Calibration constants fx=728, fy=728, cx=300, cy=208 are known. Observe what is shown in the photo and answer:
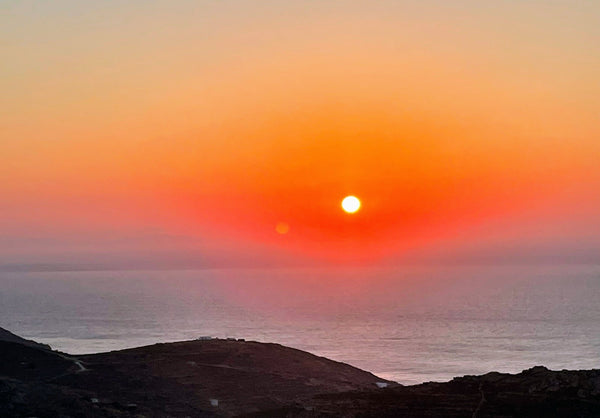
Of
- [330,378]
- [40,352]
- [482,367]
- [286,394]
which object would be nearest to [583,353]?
[482,367]

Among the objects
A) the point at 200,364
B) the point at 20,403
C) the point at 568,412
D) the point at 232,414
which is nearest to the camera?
the point at 568,412

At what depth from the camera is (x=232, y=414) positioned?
6719 cm

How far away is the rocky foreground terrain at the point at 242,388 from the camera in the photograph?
5309 cm

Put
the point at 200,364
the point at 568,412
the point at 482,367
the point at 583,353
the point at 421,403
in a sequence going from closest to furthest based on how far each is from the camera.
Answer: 1. the point at 568,412
2. the point at 421,403
3. the point at 200,364
4. the point at 482,367
5. the point at 583,353

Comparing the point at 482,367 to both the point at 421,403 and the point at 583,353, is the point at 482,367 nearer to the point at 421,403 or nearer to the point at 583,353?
the point at 583,353

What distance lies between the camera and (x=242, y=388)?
2965 inches

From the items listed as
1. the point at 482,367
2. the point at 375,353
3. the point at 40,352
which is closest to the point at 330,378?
the point at 40,352

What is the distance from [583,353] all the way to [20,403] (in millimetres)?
143782

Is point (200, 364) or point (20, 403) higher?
point (200, 364)

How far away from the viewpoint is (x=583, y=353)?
172 m

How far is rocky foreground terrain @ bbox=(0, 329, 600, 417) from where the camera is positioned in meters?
53.1

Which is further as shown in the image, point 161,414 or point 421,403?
point 161,414

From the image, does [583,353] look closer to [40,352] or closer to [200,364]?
[200,364]

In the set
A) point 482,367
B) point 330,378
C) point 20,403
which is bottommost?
point 20,403
